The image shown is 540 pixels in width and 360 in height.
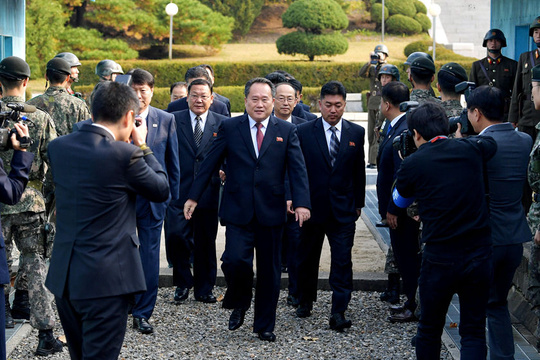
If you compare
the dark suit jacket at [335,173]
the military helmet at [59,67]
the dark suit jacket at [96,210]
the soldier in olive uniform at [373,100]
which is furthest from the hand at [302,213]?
the soldier in olive uniform at [373,100]

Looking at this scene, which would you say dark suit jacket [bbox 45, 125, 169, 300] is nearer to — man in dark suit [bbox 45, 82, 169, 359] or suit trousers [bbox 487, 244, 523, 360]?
man in dark suit [bbox 45, 82, 169, 359]

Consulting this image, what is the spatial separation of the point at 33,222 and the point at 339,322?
259cm

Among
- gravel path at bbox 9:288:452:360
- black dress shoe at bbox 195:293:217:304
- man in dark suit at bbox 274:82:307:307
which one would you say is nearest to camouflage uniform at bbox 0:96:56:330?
gravel path at bbox 9:288:452:360

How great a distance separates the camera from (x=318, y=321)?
7.28m

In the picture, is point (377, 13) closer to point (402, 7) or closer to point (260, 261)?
point (402, 7)

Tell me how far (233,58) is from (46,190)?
3681 centimetres

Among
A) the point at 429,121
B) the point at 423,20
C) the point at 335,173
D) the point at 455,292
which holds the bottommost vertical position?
the point at 455,292

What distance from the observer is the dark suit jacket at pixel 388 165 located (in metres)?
7.00

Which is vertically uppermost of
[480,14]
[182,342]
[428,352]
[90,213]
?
[480,14]

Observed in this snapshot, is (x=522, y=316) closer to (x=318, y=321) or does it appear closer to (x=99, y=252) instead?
(x=318, y=321)

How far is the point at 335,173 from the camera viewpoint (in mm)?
7188

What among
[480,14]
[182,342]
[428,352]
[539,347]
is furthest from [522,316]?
[480,14]

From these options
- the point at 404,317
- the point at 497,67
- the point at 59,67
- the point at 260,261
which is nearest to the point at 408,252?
the point at 404,317

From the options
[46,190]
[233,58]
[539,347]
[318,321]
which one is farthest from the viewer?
[233,58]
